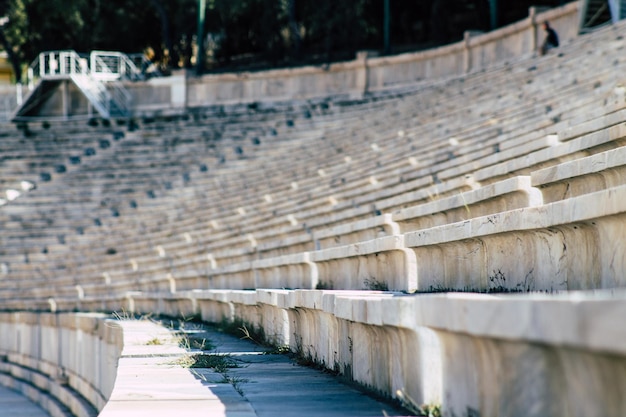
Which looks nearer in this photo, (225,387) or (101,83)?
(225,387)

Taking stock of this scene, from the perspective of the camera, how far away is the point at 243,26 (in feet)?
131

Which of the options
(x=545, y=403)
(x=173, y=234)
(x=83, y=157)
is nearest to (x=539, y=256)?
(x=545, y=403)

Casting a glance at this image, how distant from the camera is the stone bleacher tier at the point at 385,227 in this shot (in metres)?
3.19

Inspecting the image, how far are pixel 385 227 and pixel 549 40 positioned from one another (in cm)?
1342

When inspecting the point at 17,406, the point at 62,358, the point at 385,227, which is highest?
the point at 385,227

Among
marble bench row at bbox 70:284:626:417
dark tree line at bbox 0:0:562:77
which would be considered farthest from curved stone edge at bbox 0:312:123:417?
dark tree line at bbox 0:0:562:77

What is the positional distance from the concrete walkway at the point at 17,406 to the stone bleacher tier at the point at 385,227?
1.72 meters

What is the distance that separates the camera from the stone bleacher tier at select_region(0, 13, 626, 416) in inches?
126

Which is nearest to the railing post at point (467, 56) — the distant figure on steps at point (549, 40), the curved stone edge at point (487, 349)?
the distant figure on steps at point (549, 40)

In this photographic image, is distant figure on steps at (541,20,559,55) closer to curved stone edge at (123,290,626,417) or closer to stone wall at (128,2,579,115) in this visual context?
stone wall at (128,2,579,115)

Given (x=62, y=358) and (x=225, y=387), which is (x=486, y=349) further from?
(x=62, y=358)

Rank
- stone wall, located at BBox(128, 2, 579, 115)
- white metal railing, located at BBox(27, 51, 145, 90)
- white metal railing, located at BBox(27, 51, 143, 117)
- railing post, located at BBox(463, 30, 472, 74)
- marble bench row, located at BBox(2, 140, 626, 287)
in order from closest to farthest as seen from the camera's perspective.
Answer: marble bench row, located at BBox(2, 140, 626, 287)
stone wall, located at BBox(128, 2, 579, 115)
railing post, located at BBox(463, 30, 472, 74)
white metal railing, located at BBox(27, 51, 143, 117)
white metal railing, located at BBox(27, 51, 145, 90)

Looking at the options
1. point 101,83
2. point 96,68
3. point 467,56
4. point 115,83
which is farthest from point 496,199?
point 96,68

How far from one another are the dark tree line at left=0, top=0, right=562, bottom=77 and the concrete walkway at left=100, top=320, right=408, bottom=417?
27.2m
